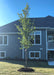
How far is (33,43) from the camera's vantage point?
14.7m

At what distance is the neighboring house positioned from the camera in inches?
569

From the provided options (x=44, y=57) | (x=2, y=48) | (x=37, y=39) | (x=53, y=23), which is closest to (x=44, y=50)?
(x=44, y=57)

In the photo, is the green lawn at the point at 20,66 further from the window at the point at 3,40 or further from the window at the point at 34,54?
the window at the point at 3,40

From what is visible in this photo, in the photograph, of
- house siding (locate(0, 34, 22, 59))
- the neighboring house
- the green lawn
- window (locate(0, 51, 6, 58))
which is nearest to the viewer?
the green lawn

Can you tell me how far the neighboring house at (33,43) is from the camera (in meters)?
14.5

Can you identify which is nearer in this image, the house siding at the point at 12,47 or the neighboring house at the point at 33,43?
the neighboring house at the point at 33,43

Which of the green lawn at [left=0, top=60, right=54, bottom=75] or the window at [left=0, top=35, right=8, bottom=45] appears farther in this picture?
the window at [left=0, top=35, right=8, bottom=45]

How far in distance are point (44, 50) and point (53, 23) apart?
16.2ft

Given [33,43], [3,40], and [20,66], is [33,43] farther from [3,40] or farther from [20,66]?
[20,66]

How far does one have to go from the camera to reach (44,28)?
14.4 metres

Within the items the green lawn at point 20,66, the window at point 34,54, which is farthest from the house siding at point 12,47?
the green lawn at point 20,66

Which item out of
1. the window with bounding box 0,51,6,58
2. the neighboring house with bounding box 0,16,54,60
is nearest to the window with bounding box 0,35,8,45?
the neighboring house with bounding box 0,16,54,60

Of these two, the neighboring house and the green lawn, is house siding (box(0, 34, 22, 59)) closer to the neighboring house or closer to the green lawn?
the neighboring house

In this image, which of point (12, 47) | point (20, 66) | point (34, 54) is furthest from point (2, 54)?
point (20, 66)
